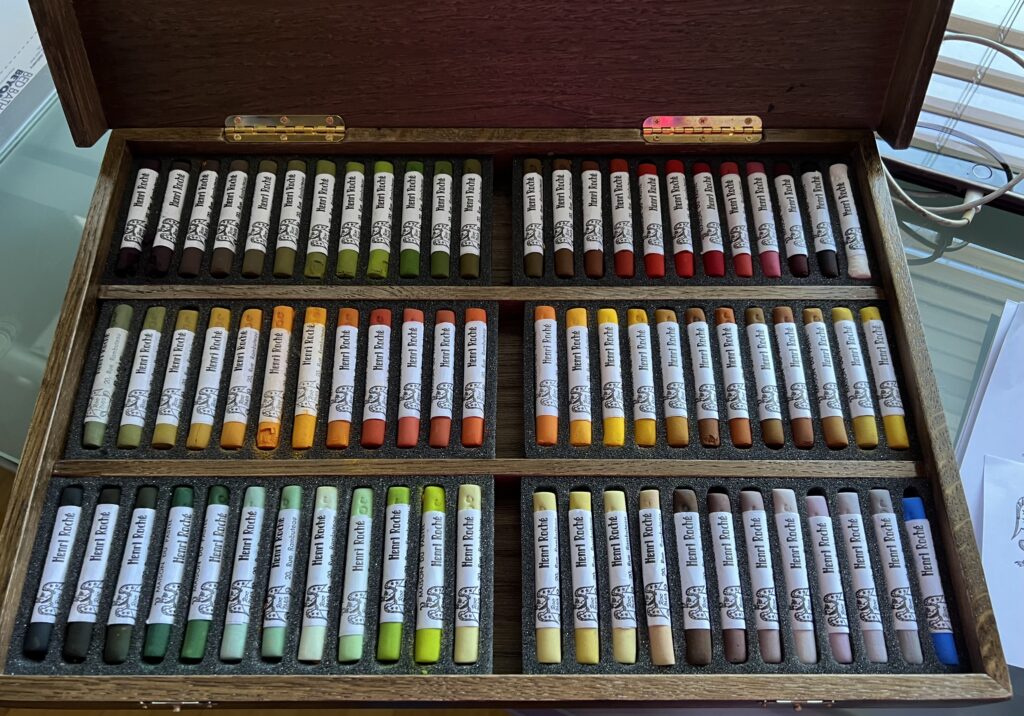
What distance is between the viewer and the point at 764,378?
0.90 meters

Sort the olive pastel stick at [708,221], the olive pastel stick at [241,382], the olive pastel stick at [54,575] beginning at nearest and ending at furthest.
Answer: the olive pastel stick at [54,575] < the olive pastel stick at [241,382] < the olive pastel stick at [708,221]

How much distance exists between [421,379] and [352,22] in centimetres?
40

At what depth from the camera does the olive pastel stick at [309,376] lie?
0.87 m

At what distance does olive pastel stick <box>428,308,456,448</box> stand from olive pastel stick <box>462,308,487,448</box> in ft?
0.05

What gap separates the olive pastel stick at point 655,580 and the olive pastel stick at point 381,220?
389 millimetres

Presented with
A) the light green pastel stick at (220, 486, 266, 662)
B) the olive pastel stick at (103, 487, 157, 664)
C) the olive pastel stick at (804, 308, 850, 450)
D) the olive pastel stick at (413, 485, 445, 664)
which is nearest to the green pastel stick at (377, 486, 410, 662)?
the olive pastel stick at (413, 485, 445, 664)

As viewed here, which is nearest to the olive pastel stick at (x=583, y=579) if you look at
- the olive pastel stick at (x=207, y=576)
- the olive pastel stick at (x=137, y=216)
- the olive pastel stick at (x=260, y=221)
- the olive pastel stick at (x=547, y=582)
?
the olive pastel stick at (x=547, y=582)

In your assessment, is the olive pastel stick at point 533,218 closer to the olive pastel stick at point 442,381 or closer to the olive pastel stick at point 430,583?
the olive pastel stick at point 442,381

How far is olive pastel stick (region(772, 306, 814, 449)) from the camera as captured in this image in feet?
2.88

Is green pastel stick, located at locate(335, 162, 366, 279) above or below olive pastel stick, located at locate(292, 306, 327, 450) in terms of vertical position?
above

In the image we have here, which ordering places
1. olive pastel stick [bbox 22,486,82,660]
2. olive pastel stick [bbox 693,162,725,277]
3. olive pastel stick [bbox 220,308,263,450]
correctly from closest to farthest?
1. olive pastel stick [bbox 22,486,82,660]
2. olive pastel stick [bbox 220,308,263,450]
3. olive pastel stick [bbox 693,162,725,277]

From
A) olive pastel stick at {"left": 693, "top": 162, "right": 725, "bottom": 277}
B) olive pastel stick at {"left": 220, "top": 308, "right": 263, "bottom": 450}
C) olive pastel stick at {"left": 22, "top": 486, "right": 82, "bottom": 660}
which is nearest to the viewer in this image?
olive pastel stick at {"left": 22, "top": 486, "right": 82, "bottom": 660}

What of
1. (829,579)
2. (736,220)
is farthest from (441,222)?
(829,579)

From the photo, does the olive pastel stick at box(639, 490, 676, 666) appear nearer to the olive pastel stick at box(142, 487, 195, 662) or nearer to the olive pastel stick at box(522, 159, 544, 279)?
the olive pastel stick at box(522, 159, 544, 279)
